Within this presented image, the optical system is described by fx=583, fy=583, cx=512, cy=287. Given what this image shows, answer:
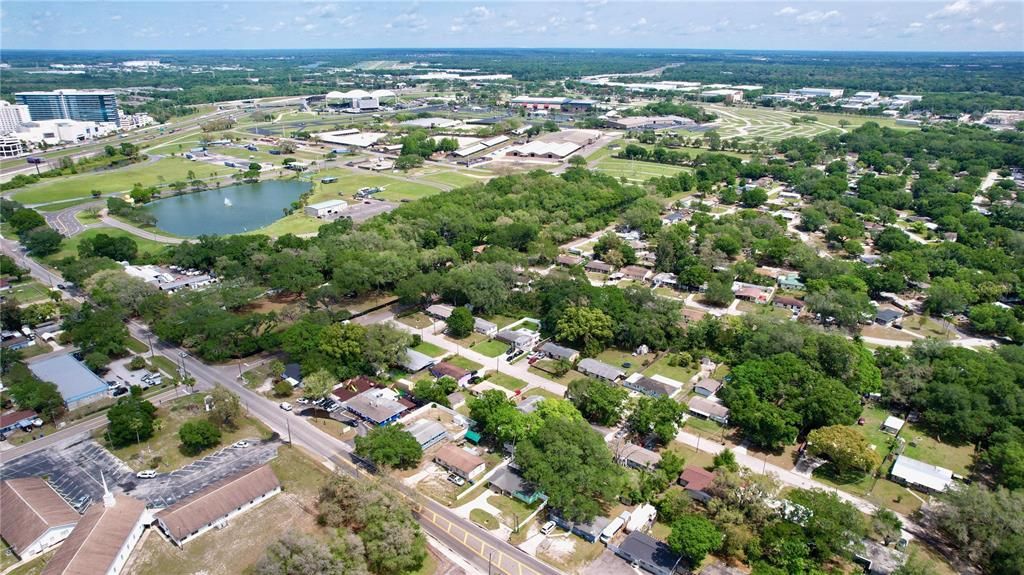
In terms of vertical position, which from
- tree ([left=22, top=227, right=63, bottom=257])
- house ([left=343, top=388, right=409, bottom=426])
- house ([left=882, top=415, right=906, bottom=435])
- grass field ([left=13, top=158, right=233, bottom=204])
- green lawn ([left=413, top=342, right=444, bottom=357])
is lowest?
house ([left=882, top=415, right=906, bottom=435])

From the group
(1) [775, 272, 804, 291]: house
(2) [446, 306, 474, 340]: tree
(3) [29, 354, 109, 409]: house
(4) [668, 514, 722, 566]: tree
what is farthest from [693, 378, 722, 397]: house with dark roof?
(3) [29, 354, 109, 409]: house

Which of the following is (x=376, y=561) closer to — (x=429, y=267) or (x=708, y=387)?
(x=708, y=387)

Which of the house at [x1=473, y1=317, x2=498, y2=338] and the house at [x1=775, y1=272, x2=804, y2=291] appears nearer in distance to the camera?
the house at [x1=473, y1=317, x2=498, y2=338]

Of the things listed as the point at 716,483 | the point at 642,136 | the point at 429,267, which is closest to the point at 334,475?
the point at 716,483

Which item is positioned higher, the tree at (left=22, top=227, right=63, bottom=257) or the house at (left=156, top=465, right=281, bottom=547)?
the tree at (left=22, top=227, right=63, bottom=257)

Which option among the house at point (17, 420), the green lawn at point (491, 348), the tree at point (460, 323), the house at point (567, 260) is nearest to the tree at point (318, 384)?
the tree at point (460, 323)

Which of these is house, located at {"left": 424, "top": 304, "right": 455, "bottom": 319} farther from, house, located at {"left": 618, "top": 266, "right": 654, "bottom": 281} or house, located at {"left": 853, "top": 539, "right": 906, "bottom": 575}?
house, located at {"left": 853, "top": 539, "right": 906, "bottom": 575}
